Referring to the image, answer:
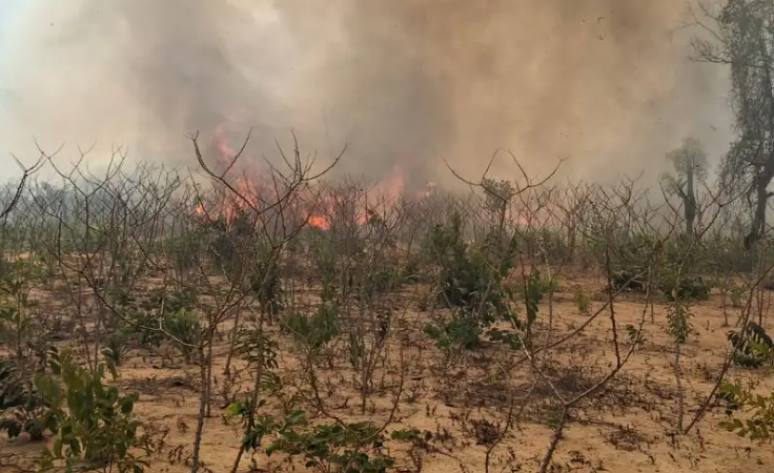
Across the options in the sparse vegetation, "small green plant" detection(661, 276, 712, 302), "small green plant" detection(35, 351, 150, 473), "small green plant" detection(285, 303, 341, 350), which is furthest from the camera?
"small green plant" detection(661, 276, 712, 302)

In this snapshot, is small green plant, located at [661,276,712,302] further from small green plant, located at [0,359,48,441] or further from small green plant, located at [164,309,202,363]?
small green plant, located at [0,359,48,441]

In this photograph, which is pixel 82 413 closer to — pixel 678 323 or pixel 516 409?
pixel 516 409

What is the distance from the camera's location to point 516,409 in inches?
165

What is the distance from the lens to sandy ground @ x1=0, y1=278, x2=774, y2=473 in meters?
3.21

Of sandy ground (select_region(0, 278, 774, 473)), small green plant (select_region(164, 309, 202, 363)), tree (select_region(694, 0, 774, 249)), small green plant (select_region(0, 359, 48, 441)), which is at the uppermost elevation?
tree (select_region(694, 0, 774, 249))

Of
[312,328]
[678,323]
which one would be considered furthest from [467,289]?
[312,328]

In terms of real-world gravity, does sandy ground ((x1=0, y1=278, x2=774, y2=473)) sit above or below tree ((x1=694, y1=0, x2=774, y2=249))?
below

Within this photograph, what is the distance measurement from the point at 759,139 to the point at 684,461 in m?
15.3

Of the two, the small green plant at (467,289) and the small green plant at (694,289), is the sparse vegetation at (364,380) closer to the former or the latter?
the small green plant at (467,289)

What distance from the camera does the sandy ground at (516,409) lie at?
10.5 feet

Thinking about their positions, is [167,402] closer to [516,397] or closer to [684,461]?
[516,397]

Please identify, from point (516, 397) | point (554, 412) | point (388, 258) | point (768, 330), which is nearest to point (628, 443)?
point (554, 412)

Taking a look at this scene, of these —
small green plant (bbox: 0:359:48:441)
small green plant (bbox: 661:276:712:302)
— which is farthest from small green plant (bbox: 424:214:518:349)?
small green plant (bbox: 661:276:712:302)

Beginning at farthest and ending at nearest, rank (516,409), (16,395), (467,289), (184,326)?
(467,289) → (184,326) → (516,409) → (16,395)
